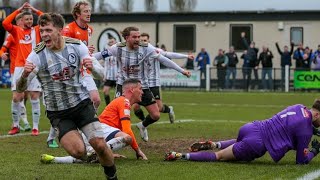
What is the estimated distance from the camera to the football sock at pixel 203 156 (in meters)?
9.59

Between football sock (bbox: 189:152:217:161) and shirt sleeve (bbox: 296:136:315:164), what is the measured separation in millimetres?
1216

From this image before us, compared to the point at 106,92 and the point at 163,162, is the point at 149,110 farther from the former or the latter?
the point at 106,92

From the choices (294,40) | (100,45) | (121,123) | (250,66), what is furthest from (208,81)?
(121,123)

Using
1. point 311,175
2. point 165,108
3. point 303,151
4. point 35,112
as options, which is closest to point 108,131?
point 303,151

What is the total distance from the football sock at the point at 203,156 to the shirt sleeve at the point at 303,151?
3.99ft

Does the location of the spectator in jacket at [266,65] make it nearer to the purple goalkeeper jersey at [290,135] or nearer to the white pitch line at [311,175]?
the purple goalkeeper jersey at [290,135]

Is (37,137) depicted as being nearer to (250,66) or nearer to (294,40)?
(250,66)

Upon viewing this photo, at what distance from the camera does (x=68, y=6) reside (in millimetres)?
83188

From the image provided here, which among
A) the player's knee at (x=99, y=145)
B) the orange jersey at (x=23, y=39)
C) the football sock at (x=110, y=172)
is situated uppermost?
the orange jersey at (x=23, y=39)

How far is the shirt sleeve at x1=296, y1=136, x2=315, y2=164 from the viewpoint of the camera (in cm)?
913

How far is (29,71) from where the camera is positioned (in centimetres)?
754

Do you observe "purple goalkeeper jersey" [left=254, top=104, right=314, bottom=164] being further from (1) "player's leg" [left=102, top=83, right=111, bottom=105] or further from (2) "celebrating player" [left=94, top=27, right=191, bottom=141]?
(1) "player's leg" [left=102, top=83, right=111, bottom=105]

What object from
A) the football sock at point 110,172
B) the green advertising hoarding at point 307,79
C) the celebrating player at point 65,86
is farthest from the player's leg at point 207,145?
the green advertising hoarding at point 307,79

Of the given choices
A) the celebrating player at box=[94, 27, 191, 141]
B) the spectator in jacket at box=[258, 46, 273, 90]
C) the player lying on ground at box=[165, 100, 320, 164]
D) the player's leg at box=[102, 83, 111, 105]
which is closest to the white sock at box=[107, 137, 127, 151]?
the player lying on ground at box=[165, 100, 320, 164]
